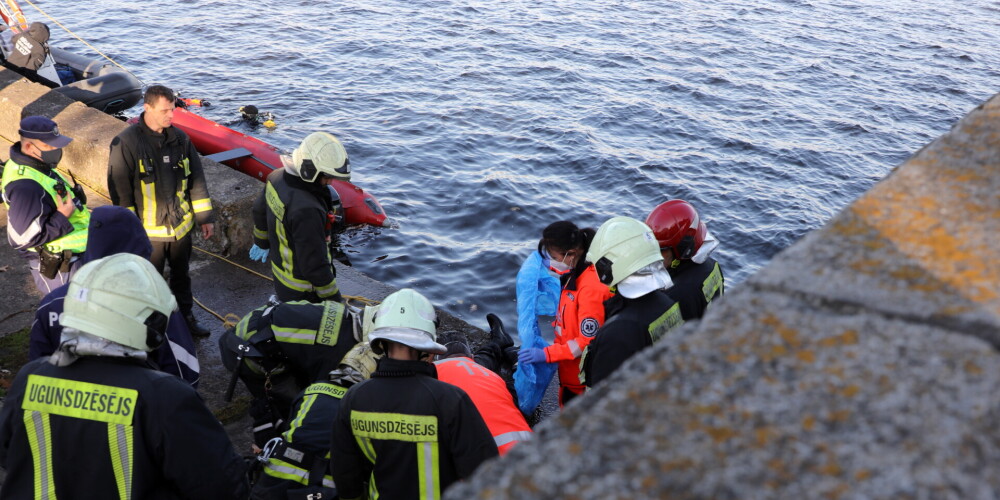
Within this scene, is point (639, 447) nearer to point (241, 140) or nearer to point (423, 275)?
point (423, 275)

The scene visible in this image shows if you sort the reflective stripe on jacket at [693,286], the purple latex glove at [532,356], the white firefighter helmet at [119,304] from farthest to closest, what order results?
the purple latex glove at [532,356] → the reflective stripe on jacket at [693,286] → the white firefighter helmet at [119,304]

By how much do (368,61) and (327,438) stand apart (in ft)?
52.7

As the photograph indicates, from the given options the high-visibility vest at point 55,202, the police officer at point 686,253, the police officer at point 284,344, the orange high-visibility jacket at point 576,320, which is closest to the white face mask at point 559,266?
the orange high-visibility jacket at point 576,320

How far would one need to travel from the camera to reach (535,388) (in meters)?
5.27

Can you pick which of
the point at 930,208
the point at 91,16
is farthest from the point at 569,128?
the point at 91,16

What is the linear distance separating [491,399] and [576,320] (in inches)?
35.0

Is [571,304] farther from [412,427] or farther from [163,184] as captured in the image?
[163,184]

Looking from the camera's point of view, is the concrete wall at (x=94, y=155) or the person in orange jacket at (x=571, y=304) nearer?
the person in orange jacket at (x=571, y=304)

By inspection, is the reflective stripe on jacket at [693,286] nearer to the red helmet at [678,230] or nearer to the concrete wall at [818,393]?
the red helmet at [678,230]

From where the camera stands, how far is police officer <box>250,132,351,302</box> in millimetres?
5148

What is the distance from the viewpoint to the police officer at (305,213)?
515 cm

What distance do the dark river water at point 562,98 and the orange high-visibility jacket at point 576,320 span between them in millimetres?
4480

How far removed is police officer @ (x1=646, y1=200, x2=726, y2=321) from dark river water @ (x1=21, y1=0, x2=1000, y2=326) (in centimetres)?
490

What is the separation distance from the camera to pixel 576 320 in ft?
15.0
